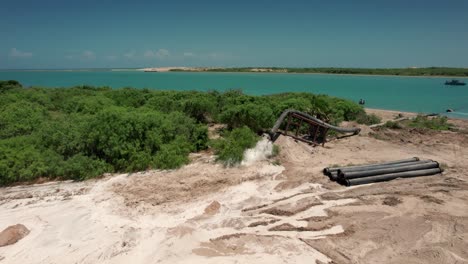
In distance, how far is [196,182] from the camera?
347 inches

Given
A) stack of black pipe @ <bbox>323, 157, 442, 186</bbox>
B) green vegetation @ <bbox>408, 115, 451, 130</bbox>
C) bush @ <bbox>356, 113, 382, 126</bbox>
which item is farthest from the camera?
bush @ <bbox>356, 113, 382, 126</bbox>

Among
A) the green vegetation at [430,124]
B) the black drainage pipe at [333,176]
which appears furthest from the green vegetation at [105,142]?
the green vegetation at [430,124]

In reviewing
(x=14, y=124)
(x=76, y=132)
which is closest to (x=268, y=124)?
(x=76, y=132)

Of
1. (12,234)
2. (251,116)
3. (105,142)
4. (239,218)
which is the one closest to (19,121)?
(105,142)

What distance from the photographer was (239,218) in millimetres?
6957

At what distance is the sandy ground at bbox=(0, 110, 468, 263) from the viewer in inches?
225

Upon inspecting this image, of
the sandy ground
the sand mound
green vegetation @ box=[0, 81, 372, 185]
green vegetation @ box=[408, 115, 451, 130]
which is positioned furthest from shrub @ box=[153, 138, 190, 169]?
green vegetation @ box=[408, 115, 451, 130]

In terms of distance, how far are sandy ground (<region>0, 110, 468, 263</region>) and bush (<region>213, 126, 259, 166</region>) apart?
1.49ft

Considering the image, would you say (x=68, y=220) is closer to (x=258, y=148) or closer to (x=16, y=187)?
(x=16, y=187)

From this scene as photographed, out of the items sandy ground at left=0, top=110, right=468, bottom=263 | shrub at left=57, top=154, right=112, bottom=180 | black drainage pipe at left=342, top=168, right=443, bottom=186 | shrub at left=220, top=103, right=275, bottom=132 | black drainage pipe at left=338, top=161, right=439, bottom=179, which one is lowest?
sandy ground at left=0, top=110, right=468, bottom=263

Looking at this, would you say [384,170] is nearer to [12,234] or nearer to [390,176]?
[390,176]

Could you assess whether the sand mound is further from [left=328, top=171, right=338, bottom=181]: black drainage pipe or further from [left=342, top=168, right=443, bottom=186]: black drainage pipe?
[left=342, top=168, right=443, bottom=186]: black drainage pipe

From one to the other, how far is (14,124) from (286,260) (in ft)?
40.2

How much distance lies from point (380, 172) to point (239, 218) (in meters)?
5.31
